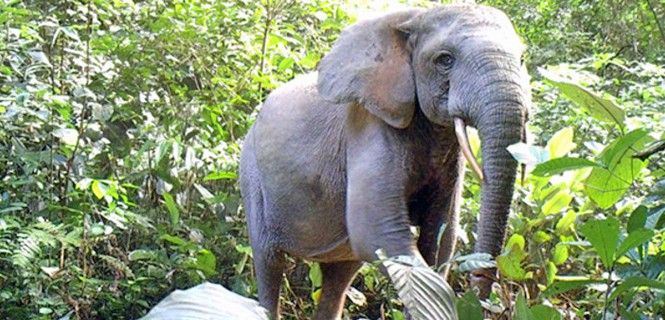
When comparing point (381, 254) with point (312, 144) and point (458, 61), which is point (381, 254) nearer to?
point (458, 61)

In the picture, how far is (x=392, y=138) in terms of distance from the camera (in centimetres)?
318

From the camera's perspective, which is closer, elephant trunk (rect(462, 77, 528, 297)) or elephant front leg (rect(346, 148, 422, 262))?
elephant trunk (rect(462, 77, 528, 297))

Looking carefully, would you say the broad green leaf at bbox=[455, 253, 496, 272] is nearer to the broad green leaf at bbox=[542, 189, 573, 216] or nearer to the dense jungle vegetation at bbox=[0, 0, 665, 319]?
the dense jungle vegetation at bbox=[0, 0, 665, 319]

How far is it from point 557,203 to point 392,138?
1011mm

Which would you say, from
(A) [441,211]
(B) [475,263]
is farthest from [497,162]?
(B) [475,263]

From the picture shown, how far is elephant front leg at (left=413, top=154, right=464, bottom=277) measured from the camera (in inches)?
129

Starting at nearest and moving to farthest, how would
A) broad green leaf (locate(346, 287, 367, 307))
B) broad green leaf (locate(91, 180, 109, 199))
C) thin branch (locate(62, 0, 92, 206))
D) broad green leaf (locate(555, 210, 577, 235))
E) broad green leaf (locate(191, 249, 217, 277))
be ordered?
broad green leaf (locate(555, 210, 577, 235)), broad green leaf (locate(91, 180, 109, 199)), broad green leaf (locate(346, 287, 367, 307)), broad green leaf (locate(191, 249, 217, 277)), thin branch (locate(62, 0, 92, 206))

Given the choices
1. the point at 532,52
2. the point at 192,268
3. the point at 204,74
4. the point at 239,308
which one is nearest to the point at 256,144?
the point at 192,268

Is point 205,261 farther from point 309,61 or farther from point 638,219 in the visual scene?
point 638,219

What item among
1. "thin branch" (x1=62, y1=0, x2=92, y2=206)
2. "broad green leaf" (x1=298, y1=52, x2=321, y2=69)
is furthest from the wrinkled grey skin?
"broad green leaf" (x1=298, y1=52, x2=321, y2=69)

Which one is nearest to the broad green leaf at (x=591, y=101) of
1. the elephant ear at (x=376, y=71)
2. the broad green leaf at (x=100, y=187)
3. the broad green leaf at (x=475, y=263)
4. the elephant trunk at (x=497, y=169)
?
the elephant trunk at (x=497, y=169)

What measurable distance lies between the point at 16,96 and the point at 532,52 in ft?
13.5

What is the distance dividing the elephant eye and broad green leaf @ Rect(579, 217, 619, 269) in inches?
51.3

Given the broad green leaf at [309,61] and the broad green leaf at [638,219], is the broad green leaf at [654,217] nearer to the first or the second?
the broad green leaf at [638,219]
